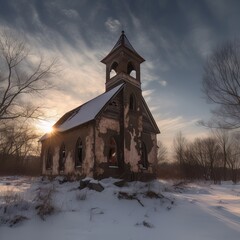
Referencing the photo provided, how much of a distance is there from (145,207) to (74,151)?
1087 cm

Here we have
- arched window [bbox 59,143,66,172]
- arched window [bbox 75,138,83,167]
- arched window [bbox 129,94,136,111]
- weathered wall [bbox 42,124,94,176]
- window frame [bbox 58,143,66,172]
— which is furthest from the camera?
arched window [bbox 59,143,66,172]

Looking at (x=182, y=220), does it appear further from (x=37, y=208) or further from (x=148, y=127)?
(x=148, y=127)

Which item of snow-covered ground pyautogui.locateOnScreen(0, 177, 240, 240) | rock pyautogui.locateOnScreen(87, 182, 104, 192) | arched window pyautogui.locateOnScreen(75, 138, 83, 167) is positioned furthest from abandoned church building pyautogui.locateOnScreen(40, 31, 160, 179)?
snow-covered ground pyautogui.locateOnScreen(0, 177, 240, 240)

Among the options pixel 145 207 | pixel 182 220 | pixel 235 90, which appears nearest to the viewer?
pixel 182 220

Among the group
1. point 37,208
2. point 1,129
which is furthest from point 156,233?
point 1,129

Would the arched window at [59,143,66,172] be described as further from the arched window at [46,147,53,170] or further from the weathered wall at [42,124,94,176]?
the arched window at [46,147,53,170]

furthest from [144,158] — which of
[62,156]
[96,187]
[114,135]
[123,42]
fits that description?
[123,42]

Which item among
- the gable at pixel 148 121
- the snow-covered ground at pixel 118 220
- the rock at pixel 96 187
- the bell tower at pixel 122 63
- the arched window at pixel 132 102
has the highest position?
the bell tower at pixel 122 63

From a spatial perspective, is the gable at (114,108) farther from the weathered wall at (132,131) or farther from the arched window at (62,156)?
the arched window at (62,156)

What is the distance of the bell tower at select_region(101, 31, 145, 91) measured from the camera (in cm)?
2079

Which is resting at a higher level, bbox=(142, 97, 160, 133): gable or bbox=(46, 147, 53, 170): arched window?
bbox=(142, 97, 160, 133): gable

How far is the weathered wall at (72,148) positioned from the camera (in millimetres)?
17281

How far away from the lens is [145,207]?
31.0 feet

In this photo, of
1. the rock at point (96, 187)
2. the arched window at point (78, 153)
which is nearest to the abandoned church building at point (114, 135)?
the arched window at point (78, 153)
